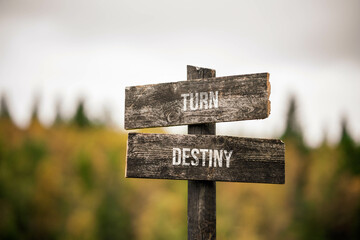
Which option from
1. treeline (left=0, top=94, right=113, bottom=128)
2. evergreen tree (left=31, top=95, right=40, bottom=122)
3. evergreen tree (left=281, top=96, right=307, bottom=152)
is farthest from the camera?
treeline (left=0, top=94, right=113, bottom=128)

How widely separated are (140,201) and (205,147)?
26.1 metres

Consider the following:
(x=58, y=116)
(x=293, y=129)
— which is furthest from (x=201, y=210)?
(x=58, y=116)

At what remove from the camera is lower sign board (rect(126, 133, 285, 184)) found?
2559 millimetres

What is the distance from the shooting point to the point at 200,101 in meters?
2.65

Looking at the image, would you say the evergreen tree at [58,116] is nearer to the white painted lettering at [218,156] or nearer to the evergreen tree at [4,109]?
the evergreen tree at [4,109]

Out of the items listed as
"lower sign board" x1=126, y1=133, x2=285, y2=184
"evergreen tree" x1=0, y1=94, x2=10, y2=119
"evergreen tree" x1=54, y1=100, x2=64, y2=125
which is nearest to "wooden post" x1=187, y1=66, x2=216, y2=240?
"lower sign board" x1=126, y1=133, x2=285, y2=184

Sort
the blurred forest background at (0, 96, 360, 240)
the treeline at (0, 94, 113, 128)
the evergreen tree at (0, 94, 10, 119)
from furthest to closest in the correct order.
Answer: the treeline at (0, 94, 113, 128), the evergreen tree at (0, 94, 10, 119), the blurred forest background at (0, 96, 360, 240)

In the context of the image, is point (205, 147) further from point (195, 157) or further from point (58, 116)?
point (58, 116)

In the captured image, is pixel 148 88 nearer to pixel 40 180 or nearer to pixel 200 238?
pixel 200 238

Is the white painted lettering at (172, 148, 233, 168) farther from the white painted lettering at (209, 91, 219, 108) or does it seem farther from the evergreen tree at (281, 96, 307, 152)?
the evergreen tree at (281, 96, 307, 152)

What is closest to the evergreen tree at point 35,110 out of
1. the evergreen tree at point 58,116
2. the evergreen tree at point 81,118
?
the evergreen tree at point 58,116

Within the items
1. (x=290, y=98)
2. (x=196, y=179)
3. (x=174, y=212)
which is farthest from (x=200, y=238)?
(x=290, y=98)

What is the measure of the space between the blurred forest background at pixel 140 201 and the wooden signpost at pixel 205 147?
1966 cm

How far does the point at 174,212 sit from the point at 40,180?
1009 centimetres
